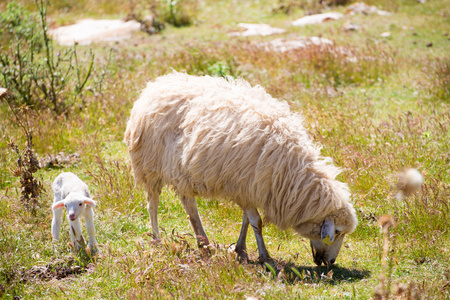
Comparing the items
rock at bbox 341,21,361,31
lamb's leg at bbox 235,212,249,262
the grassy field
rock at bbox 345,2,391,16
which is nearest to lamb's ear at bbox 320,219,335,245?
the grassy field

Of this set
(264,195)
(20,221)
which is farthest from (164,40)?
(264,195)

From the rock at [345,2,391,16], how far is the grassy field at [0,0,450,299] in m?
3.72

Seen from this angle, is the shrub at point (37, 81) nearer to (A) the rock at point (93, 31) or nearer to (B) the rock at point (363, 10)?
(A) the rock at point (93, 31)

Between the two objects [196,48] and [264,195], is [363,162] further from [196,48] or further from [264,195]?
[196,48]

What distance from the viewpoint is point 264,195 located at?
4.31 meters

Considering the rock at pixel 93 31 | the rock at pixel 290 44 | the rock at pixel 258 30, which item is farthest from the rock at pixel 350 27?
the rock at pixel 93 31

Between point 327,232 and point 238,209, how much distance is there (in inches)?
67.9

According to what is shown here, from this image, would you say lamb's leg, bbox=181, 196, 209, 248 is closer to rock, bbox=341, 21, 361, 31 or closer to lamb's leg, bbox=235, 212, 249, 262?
lamb's leg, bbox=235, 212, 249, 262

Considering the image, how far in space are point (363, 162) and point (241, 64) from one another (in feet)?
16.2

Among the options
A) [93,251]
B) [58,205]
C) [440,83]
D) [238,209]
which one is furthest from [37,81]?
[440,83]

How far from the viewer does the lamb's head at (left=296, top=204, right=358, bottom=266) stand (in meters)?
4.23

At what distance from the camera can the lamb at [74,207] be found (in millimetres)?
4480

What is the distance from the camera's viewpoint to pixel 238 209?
18.9ft

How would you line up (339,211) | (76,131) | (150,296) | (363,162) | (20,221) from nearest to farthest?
(150,296)
(339,211)
(20,221)
(363,162)
(76,131)
